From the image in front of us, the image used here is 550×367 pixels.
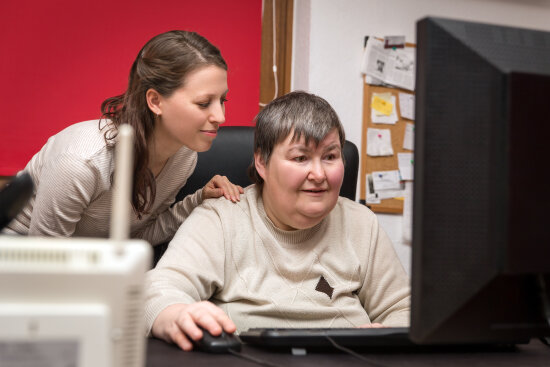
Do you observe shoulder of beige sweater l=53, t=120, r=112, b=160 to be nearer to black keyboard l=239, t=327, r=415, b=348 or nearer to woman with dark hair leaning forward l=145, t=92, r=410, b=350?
woman with dark hair leaning forward l=145, t=92, r=410, b=350

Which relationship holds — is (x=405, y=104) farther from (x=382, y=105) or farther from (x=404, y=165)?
(x=404, y=165)

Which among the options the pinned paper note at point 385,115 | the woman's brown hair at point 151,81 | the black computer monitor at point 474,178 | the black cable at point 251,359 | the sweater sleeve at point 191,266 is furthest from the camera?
the pinned paper note at point 385,115

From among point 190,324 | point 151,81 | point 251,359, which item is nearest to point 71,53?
point 151,81

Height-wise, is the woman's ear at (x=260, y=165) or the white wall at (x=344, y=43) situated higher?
the white wall at (x=344, y=43)

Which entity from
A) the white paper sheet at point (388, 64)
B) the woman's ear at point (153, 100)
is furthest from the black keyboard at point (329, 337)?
the white paper sheet at point (388, 64)

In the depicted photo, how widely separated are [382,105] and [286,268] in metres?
1.61

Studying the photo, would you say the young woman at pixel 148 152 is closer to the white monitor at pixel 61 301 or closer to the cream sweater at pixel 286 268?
the cream sweater at pixel 286 268

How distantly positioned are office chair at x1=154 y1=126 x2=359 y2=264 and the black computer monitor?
1.02 meters

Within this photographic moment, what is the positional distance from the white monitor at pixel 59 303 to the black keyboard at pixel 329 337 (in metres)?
0.34

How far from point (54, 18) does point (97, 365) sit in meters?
2.14

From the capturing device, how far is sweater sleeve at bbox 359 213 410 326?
1.28 meters

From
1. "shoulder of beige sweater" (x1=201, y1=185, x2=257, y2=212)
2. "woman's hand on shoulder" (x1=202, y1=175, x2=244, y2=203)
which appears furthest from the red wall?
"shoulder of beige sweater" (x1=201, y1=185, x2=257, y2=212)

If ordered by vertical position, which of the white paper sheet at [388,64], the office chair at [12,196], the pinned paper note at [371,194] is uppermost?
the white paper sheet at [388,64]

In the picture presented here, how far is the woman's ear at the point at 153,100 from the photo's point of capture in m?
1.56
